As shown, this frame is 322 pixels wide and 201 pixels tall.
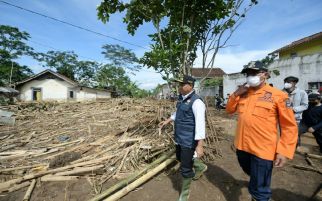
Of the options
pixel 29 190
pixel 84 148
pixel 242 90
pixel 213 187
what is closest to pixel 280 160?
pixel 242 90

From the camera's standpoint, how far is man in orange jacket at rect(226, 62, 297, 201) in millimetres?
2965

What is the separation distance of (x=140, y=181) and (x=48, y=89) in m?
30.1

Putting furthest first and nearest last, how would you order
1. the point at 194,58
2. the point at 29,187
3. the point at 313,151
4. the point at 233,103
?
the point at 313,151 < the point at 194,58 < the point at 29,187 < the point at 233,103

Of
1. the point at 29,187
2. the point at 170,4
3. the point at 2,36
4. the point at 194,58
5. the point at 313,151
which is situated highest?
the point at 2,36

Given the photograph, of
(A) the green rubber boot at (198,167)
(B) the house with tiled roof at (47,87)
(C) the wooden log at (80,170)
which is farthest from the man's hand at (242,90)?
(B) the house with tiled roof at (47,87)

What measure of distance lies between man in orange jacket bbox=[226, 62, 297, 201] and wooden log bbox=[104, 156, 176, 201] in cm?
220

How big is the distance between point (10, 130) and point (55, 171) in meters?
6.05

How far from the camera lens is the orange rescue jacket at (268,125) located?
116 inches

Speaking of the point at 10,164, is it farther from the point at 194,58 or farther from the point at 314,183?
the point at 314,183

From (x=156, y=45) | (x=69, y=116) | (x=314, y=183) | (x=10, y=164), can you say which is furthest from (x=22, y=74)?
(x=314, y=183)

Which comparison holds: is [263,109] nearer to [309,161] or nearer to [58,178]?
[309,161]

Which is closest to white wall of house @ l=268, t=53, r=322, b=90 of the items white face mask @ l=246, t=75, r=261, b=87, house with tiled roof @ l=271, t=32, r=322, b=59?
house with tiled roof @ l=271, t=32, r=322, b=59

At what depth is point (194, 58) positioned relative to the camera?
566cm

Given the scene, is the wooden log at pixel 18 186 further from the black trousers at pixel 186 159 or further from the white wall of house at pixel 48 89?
the white wall of house at pixel 48 89
